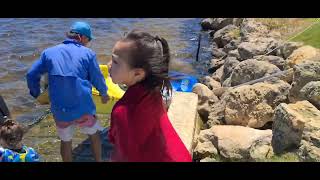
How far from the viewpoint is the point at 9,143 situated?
3.93 metres

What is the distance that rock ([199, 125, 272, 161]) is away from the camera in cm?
616

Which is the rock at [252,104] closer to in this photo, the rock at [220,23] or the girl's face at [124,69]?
the girl's face at [124,69]

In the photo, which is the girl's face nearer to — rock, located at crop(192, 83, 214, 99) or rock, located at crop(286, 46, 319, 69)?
rock, located at crop(192, 83, 214, 99)

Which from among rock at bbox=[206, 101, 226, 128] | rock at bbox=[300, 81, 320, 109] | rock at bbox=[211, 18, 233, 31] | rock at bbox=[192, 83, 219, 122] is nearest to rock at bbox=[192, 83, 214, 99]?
rock at bbox=[192, 83, 219, 122]

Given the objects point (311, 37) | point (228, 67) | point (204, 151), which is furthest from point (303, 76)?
point (311, 37)

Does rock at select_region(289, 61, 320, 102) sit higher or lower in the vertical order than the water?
higher

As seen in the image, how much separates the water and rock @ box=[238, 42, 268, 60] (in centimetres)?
154

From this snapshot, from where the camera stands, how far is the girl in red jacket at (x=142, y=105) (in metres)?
2.22

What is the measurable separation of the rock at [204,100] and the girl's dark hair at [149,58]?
6277mm

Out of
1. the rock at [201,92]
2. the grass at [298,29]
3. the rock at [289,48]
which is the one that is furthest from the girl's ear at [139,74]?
the rock at [289,48]

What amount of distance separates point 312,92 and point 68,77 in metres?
3.87

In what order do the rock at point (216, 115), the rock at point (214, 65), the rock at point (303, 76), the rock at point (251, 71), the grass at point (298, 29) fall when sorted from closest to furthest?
the rock at point (303, 76) < the rock at point (216, 115) < the rock at point (251, 71) < the grass at point (298, 29) < the rock at point (214, 65)
